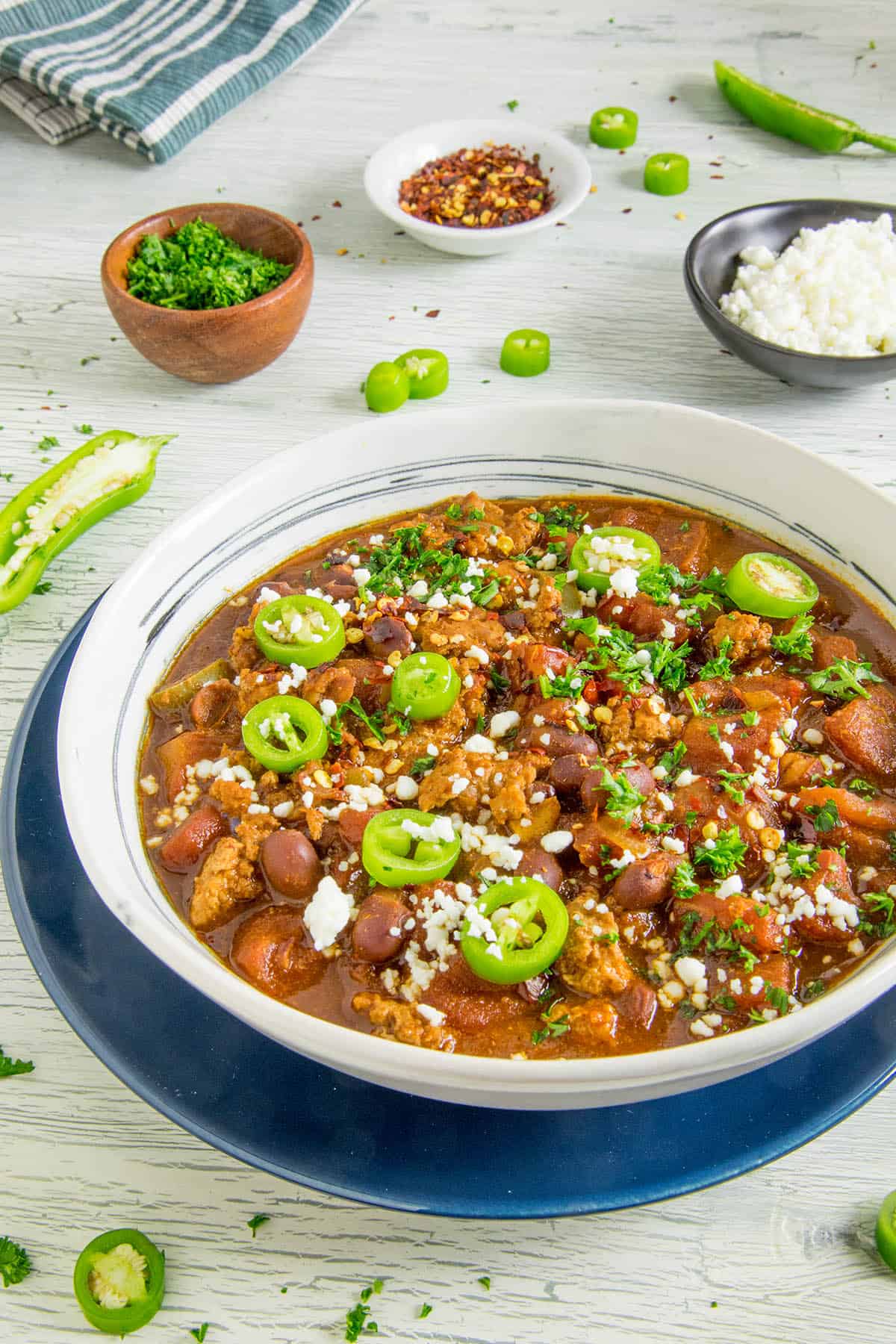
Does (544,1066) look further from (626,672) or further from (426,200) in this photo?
(426,200)

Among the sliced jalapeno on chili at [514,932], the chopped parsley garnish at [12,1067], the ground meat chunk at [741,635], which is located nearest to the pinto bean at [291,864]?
the sliced jalapeno on chili at [514,932]

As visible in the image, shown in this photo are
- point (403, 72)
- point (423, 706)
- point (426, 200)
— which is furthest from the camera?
point (403, 72)

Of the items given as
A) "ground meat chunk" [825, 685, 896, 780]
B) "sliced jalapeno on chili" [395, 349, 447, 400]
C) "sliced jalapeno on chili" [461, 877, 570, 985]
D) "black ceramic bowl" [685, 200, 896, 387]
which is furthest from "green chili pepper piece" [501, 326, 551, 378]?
"sliced jalapeno on chili" [461, 877, 570, 985]

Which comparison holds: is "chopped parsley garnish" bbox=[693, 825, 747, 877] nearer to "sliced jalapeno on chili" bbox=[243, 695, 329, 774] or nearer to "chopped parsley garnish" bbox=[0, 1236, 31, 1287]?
"sliced jalapeno on chili" bbox=[243, 695, 329, 774]

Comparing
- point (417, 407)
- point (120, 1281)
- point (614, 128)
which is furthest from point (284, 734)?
point (614, 128)

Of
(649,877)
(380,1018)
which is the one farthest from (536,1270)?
(649,877)

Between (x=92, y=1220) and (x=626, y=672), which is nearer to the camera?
(x=92, y=1220)

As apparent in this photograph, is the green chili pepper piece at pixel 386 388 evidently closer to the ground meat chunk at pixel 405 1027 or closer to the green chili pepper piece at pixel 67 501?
the green chili pepper piece at pixel 67 501
